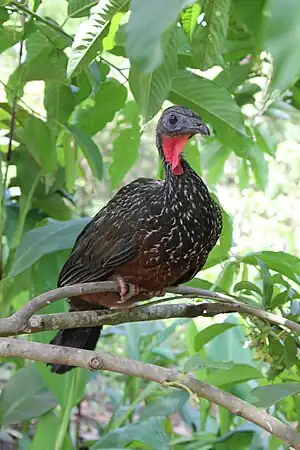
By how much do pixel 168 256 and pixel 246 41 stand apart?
1.39ft

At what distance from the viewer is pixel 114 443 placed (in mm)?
1448

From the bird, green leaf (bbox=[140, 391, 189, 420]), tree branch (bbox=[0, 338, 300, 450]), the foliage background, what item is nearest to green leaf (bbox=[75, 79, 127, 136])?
the foliage background

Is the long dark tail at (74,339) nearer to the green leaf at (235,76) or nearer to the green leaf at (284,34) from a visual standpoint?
the green leaf at (235,76)

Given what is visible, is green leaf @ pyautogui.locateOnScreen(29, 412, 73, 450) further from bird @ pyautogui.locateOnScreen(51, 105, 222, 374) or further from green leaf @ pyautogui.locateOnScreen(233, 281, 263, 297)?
green leaf @ pyautogui.locateOnScreen(233, 281, 263, 297)

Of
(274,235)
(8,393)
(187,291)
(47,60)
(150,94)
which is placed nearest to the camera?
(150,94)

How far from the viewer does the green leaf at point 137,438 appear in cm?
143

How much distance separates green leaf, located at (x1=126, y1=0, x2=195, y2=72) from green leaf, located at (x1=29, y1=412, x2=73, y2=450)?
4.44 feet

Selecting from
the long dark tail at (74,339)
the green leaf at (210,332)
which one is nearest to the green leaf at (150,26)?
the green leaf at (210,332)

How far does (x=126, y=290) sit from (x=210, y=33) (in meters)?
0.61

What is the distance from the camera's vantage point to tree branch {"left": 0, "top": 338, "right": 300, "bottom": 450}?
0.68 meters

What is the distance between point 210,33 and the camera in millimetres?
646

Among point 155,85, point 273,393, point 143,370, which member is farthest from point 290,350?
point 155,85

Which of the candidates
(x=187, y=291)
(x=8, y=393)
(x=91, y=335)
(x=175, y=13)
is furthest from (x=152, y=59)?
(x=8, y=393)

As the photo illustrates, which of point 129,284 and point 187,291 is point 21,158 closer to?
point 129,284
